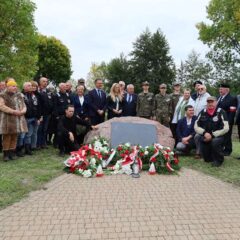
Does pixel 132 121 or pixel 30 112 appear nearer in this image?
pixel 30 112

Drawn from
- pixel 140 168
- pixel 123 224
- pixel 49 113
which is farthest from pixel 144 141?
pixel 123 224

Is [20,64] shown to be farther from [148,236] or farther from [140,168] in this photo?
[148,236]

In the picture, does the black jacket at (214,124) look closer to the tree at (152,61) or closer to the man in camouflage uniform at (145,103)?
the man in camouflage uniform at (145,103)

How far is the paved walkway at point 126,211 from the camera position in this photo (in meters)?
4.75

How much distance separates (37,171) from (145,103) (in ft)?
15.2

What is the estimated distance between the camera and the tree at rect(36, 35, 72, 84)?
50.1 m

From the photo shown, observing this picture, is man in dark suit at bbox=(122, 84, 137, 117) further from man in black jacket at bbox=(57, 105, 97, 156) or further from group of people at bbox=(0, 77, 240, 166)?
man in black jacket at bbox=(57, 105, 97, 156)

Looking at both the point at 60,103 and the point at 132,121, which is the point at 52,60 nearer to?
the point at 60,103

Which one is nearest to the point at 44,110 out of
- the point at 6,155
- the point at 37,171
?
the point at 6,155

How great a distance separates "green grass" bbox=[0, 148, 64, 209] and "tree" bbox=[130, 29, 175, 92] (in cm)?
3841

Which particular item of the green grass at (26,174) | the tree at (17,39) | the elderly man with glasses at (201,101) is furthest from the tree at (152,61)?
the green grass at (26,174)

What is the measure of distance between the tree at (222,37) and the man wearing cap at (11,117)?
2632 centimetres

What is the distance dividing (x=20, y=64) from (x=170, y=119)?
1959cm

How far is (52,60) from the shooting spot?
1975 inches
